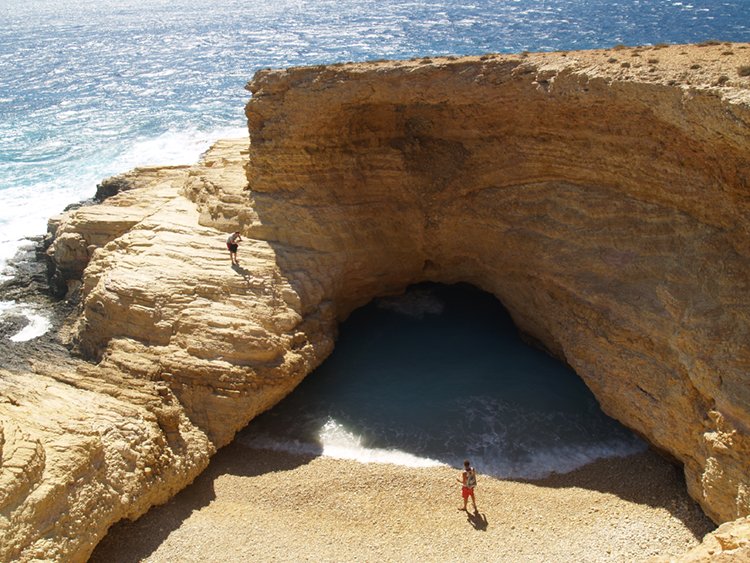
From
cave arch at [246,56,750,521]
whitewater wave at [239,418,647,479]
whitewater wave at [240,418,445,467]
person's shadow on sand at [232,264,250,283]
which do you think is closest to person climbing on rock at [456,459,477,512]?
whitewater wave at [239,418,647,479]

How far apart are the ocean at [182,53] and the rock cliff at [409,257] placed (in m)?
3.70

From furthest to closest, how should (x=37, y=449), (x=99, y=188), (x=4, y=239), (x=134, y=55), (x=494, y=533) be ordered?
(x=134, y=55)
(x=4, y=239)
(x=99, y=188)
(x=494, y=533)
(x=37, y=449)

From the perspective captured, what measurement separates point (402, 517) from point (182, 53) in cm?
6200

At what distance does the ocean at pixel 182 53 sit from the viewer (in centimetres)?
3794

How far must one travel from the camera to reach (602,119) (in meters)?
15.8

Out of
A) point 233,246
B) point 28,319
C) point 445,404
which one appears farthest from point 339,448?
point 28,319

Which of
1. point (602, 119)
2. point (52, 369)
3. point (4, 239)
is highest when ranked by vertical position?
point (602, 119)

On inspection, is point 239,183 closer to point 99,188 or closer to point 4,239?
point 99,188

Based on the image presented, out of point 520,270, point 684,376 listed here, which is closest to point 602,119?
point 520,270

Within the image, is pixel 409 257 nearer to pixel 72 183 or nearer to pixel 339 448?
pixel 339 448

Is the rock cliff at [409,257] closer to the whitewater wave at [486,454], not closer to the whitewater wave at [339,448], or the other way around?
the whitewater wave at [486,454]

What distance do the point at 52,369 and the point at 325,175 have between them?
9193mm

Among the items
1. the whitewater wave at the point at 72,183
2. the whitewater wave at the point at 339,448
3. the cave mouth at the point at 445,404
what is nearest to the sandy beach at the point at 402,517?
the whitewater wave at the point at 339,448

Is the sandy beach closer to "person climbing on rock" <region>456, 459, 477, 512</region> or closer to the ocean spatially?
"person climbing on rock" <region>456, 459, 477, 512</region>
